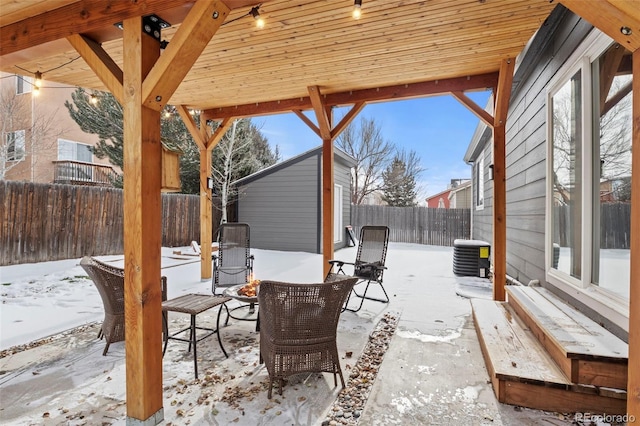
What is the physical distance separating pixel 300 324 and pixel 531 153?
348 centimetres

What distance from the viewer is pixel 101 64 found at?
197 centimetres

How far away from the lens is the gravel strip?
6.21 ft

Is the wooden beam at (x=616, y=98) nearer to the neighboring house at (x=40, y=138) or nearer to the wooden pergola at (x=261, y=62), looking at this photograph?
the wooden pergola at (x=261, y=62)

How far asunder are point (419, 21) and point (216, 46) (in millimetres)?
1999

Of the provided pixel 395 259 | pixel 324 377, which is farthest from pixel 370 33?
pixel 395 259

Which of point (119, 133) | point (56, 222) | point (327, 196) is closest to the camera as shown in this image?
point (327, 196)

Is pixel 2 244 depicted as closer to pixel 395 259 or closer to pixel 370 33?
pixel 370 33

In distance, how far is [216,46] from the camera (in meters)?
3.23

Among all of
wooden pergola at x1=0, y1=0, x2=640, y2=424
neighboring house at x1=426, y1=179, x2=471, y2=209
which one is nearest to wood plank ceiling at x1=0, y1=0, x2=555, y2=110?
wooden pergola at x1=0, y1=0, x2=640, y2=424

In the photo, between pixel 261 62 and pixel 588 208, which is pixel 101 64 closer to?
pixel 261 62

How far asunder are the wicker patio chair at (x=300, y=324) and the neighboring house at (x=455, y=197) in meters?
14.9

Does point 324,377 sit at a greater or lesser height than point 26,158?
lesser

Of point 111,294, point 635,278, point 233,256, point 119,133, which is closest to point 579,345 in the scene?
point 635,278

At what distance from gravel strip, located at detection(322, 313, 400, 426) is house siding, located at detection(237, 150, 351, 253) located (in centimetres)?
555
